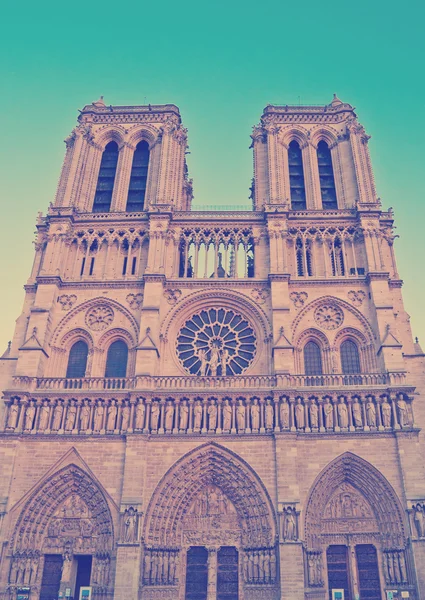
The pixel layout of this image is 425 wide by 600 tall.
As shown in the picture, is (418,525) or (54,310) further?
(54,310)

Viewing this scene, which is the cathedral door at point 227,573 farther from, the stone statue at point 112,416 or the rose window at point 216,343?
the rose window at point 216,343

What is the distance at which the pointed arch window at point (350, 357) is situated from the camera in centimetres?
2436

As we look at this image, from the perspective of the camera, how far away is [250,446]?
2142 centimetres

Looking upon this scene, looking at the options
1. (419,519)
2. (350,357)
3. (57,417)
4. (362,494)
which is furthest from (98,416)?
(419,519)

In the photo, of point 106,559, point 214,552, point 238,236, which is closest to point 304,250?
point 238,236

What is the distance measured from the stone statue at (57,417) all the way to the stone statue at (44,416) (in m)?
0.28

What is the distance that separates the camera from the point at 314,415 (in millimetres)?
21844

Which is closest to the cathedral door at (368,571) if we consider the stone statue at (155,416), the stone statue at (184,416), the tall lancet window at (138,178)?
the stone statue at (184,416)

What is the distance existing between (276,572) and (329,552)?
2.24 m

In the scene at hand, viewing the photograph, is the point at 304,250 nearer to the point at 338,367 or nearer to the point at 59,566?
the point at 338,367

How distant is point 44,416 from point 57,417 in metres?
0.51

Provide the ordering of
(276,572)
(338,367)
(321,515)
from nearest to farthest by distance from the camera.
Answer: (276,572)
(321,515)
(338,367)

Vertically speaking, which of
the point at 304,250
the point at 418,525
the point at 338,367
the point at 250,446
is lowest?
the point at 418,525

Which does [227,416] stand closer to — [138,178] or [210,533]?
[210,533]
